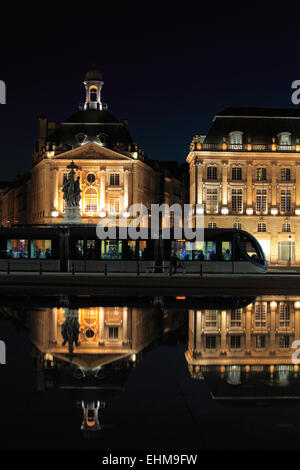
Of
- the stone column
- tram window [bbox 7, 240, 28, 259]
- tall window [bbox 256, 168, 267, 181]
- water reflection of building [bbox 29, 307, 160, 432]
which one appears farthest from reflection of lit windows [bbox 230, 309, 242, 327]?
the stone column

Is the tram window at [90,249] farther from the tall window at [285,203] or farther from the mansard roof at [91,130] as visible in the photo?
the mansard roof at [91,130]

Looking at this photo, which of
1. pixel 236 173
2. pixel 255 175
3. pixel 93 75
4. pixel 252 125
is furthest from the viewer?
pixel 93 75

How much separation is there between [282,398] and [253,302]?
14.5m

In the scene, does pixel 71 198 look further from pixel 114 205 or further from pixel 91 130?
pixel 91 130

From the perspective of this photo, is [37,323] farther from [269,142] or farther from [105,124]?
[105,124]

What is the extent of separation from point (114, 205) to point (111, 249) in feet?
126

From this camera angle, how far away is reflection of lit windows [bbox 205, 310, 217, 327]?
1566 centimetres

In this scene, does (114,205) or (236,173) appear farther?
(114,205)

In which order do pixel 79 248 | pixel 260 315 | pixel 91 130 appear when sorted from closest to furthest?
pixel 260 315 → pixel 79 248 → pixel 91 130

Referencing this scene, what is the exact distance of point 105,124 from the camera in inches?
3243

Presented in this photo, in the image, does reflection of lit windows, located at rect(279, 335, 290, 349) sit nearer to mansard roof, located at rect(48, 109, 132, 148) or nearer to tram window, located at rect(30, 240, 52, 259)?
tram window, located at rect(30, 240, 52, 259)

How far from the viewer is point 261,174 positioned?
75.1m

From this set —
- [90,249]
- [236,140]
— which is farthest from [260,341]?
[236,140]
